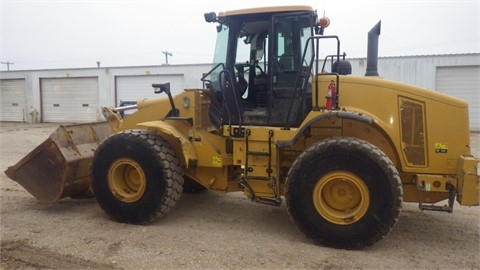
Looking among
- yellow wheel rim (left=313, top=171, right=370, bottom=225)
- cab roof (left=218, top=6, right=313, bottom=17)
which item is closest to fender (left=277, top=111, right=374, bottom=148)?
yellow wheel rim (left=313, top=171, right=370, bottom=225)

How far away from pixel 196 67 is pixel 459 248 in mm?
17599

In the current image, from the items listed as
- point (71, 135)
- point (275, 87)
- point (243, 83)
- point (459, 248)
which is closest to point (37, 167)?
point (71, 135)

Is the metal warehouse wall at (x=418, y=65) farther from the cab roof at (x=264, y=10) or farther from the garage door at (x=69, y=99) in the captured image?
the garage door at (x=69, y=99)

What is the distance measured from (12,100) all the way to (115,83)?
7.18m

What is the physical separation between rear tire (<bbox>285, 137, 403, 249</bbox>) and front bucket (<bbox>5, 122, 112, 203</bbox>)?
113 inches

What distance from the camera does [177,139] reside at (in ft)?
16.9

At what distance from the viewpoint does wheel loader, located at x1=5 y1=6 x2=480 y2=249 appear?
170 inches

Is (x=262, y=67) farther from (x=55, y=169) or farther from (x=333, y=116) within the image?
(x=55, y=169)

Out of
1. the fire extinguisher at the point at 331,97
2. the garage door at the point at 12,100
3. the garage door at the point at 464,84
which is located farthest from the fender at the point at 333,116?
the garage door at the point at 12,100

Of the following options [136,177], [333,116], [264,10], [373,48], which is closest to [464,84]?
[373,48]

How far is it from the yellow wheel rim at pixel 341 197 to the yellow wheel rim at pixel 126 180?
2.05 meters

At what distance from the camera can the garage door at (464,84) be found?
17.2 m

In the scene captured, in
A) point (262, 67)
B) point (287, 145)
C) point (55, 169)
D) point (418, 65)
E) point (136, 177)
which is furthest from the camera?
point (418, 65)

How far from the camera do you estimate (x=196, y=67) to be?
20891 mm
